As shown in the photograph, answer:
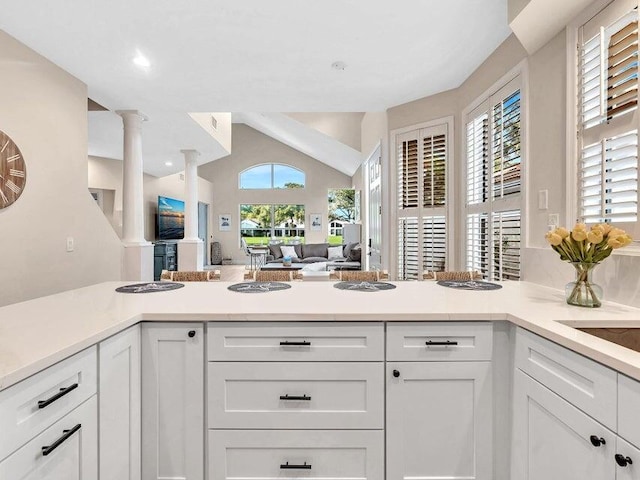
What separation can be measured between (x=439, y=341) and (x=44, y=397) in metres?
1.28

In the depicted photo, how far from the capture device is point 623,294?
4.63 feet

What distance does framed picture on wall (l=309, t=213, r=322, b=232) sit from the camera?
11.6m

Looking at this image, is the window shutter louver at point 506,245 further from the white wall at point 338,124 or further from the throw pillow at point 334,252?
the throw pillow at point 334,252

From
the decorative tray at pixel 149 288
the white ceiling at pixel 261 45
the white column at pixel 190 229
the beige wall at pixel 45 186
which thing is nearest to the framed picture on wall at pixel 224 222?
the white column at pixel 190 229

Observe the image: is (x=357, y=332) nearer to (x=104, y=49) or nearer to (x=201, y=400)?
(x=201, y=400)

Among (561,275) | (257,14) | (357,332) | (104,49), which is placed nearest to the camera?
(357,332)

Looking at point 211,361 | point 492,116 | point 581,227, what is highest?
point 492,116

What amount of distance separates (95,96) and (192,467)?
140 inches

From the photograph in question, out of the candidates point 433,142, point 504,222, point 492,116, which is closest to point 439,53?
point 492,116

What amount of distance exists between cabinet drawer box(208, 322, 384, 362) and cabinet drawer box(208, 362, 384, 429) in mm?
33

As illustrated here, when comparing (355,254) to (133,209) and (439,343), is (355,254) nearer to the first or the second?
(133,209)

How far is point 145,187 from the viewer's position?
25.0ft

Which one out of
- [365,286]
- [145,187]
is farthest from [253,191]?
[365,286]

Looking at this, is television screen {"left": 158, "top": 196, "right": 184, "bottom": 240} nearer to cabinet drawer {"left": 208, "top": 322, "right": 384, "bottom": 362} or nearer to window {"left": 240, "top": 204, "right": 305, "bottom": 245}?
window {"left": 240, "top": 204, "right": 305, "bottom": 245}
